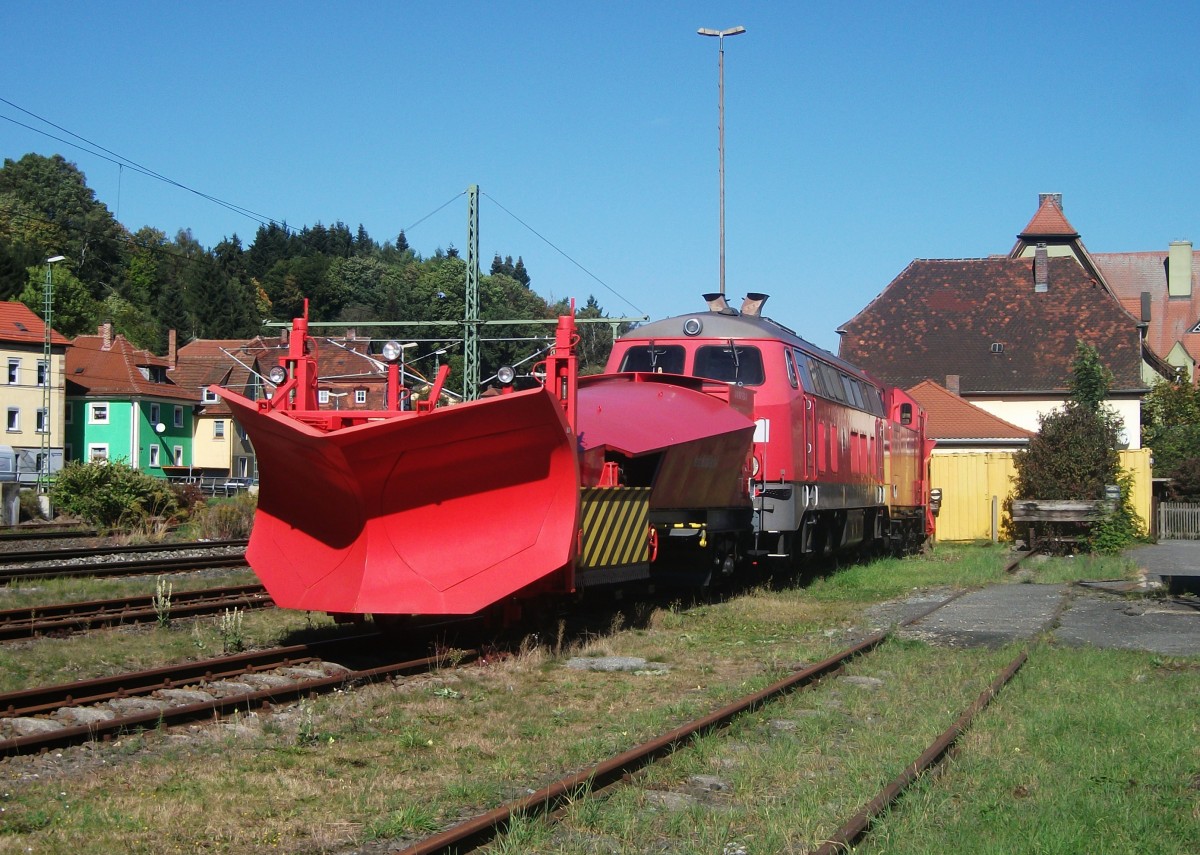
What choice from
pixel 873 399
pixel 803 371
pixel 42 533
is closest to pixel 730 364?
pixel 803 371

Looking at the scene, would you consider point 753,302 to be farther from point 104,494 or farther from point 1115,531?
point 104,494

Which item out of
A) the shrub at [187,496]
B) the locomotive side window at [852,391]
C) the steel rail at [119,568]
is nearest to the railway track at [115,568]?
the steel rail at [119,568]

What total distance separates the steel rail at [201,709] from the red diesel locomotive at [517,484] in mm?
571

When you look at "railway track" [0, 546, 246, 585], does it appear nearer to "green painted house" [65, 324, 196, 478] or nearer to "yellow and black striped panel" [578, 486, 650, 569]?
"yellow and black striped panel" [578, 486, 650, 569]

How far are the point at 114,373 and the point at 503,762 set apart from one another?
6529 cm

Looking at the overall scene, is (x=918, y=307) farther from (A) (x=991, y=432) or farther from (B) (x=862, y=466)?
(B) (x=862, y=466)

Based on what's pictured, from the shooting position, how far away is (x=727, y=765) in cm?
687

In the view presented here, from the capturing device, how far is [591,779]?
6.12 m

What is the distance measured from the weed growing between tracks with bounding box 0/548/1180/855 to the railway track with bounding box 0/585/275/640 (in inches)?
52.2

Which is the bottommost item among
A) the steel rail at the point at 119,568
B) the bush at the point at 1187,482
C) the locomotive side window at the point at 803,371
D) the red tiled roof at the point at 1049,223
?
the steel rail at the point at 119,568

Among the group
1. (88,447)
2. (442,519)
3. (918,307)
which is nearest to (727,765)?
(442,519)

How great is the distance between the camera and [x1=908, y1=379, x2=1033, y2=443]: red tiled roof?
44.0 m

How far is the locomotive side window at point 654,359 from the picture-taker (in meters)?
15.3

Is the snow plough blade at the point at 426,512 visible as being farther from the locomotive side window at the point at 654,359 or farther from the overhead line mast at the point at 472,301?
the overhead line mast at the point at 472,301
